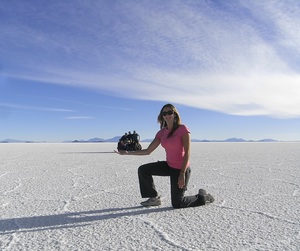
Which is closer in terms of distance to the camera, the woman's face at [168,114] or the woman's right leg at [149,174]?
the woman's face at [168,114]

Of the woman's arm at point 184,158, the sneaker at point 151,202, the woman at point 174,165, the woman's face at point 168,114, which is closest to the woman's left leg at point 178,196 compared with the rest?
the woman at point 174,165

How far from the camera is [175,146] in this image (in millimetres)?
3209

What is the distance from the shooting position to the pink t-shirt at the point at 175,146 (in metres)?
3.16

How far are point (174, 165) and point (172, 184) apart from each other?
0.19 meters

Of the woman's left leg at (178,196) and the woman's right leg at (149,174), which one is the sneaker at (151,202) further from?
the woman's left leg at (178,196)

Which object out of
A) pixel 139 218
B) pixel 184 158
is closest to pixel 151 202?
pixel 139 218

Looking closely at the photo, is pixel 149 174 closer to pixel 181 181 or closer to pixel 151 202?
pixel 151 202

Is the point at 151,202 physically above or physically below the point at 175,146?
below

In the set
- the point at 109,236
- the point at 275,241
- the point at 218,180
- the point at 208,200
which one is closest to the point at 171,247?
the point at 109,236

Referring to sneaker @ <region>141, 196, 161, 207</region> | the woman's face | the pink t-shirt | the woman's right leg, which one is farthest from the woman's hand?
the woman's face

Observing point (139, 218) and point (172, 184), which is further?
point (172, 184)

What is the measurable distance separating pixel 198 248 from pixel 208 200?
49.7 inches

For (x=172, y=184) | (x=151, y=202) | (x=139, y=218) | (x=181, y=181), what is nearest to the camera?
(x=139, y=218)

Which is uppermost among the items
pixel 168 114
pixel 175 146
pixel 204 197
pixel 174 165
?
pixel 168 114
